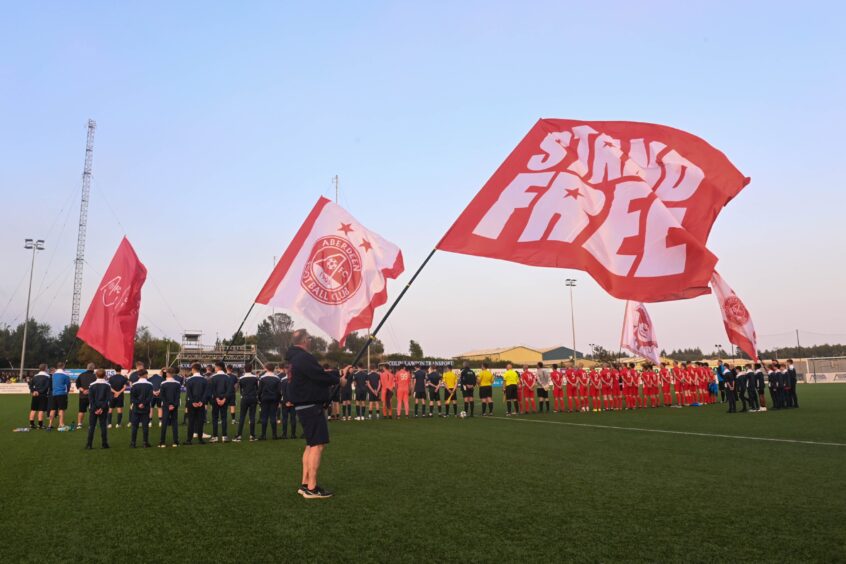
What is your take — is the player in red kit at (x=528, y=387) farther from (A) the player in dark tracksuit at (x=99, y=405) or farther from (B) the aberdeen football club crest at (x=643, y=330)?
(A) the player in dark tracksuit at (x=99, y=405)

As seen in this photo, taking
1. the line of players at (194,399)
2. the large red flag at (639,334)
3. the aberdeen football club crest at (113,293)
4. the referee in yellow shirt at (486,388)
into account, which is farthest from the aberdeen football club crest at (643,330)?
the aberdeen football club crest at (113,293)

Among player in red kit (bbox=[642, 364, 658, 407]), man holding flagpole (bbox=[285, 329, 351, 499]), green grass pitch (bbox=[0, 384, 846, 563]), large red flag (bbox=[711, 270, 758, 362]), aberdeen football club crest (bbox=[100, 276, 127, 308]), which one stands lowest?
Result: green grass pitch (bbox=[0, 384, 846, 563])

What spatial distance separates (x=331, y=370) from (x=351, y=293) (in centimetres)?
1066

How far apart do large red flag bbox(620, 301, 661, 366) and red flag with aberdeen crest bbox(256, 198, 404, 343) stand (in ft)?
42.6

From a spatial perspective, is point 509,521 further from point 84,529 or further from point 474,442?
point 474,442

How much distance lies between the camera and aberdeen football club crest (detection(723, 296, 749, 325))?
17375mm

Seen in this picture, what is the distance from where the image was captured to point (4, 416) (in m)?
22.5

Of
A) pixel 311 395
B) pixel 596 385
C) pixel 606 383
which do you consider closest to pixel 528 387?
pixel 596 385

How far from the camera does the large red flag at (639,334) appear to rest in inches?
1033

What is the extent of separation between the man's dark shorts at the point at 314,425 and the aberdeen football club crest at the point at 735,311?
47.9ft

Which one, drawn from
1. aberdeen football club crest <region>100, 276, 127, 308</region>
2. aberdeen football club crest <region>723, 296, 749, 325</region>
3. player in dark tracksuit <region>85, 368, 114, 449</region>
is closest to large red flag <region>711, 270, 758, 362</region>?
aberdeen football club crest <region>723, 296, 749, 325</region>

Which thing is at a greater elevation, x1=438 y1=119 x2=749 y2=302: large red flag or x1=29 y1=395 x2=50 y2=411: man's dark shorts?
x1=438 y1=119 x2=749 y2=302: large red flag

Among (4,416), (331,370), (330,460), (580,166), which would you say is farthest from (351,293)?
(4,416)

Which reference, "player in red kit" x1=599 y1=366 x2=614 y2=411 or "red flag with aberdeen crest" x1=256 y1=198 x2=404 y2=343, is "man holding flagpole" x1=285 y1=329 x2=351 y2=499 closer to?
"red flag with aberdeen crest" x1=256 y1=198 x2=404 y2=343
